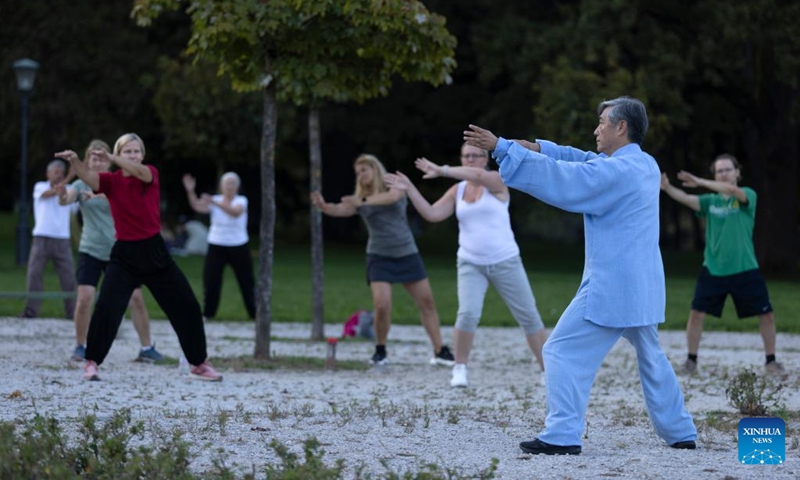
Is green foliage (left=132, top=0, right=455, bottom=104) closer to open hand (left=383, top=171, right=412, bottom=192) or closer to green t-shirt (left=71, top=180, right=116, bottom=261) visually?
open hand (left=383, top=171, right=412, bottom=192)

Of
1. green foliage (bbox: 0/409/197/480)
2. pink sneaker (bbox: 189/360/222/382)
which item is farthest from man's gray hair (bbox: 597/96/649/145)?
pink sneaker (bbox: 189/360/222/382)

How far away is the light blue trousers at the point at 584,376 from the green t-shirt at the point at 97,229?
6478mm

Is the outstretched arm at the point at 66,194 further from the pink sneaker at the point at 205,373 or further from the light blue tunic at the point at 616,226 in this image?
the light blue tunic at the point at 616,226

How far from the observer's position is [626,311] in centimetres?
700

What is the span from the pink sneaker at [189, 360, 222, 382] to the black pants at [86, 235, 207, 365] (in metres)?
0.37

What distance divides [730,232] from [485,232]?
2447 millimetres

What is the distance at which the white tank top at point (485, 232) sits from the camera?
1124 centimetres

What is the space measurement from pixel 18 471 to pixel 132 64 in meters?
30.4

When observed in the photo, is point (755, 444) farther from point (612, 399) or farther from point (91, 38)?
point (91, 38)

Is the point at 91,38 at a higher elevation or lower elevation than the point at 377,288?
higher

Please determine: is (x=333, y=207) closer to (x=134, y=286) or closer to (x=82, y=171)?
(x=134, y=286)

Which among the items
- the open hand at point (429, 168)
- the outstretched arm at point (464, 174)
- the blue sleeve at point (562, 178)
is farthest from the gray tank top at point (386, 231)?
the blue sleeve at point (562, 178)

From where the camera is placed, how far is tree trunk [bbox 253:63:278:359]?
12.3 meters

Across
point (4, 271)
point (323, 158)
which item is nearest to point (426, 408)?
point (4, 271)
